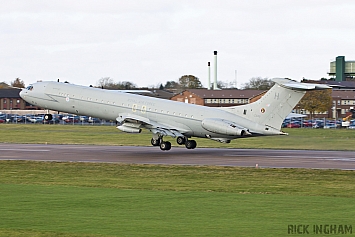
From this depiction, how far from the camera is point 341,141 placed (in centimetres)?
6116

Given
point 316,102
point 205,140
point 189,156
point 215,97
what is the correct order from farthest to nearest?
point 215,97 → point 316,102 → point 205,140 → point 189,156

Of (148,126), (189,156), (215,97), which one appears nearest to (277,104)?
(189,156)

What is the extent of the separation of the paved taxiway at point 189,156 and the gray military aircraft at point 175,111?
1808 mm

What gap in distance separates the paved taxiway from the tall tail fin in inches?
110

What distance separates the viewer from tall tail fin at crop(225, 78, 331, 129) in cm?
4538

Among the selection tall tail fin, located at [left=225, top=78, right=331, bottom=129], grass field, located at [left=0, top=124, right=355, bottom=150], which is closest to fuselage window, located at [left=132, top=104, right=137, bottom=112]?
grass field, located at [left=0, top=124, right=355, bottom=150]

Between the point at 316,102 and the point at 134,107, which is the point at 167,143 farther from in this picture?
the point at 316,102

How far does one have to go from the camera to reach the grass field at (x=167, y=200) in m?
18.6

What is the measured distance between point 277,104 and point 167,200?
23272 mm

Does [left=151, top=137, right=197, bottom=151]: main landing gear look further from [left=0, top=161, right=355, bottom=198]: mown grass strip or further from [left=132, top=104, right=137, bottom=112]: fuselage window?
[left=0, top=161, right=355, bottom=198]: mown grass strip

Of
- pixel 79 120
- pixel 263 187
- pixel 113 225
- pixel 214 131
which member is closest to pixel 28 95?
pixel 214 131

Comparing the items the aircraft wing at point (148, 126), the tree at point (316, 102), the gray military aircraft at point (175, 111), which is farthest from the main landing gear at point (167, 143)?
the tree at point (316, 102)

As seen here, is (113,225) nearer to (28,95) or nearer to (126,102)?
(126,102)

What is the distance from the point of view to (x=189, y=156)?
48.3 metres
